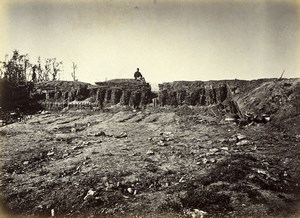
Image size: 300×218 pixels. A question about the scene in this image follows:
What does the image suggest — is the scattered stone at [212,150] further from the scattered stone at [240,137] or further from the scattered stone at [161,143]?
the scattered stone at [161,143]

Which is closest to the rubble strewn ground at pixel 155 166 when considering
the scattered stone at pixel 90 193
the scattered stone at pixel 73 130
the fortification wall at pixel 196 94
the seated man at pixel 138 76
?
the scattered stone at pixel 90 193

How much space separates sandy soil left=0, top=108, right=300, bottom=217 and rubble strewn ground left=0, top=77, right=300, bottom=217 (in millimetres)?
15

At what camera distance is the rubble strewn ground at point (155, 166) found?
172 inches

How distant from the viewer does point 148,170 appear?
5027 millimetres

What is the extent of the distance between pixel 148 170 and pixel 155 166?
0.60 feet

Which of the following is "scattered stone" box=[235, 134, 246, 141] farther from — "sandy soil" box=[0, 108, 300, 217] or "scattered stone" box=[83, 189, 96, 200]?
"scattered stone" box=[83, 189, 96, 200]

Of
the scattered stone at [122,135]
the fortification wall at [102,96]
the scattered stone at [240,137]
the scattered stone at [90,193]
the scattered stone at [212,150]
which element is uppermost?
the fortification wall at [102,96]

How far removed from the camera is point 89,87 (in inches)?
324

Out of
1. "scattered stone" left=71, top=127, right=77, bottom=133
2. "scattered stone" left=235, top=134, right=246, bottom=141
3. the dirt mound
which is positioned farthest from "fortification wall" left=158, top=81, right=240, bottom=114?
"scattered stone" left=71, top=127, right=77, bottom=133

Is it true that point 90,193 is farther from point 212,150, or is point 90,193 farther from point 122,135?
point 212,150

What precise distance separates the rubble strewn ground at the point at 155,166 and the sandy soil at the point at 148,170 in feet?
0.05

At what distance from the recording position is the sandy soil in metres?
4.35

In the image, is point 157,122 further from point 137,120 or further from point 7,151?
point 7,151

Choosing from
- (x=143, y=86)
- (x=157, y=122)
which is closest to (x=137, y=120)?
(x=157, y=122)
